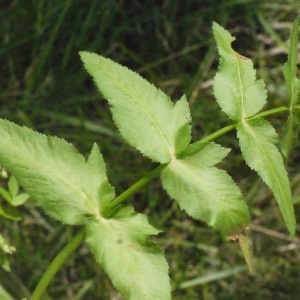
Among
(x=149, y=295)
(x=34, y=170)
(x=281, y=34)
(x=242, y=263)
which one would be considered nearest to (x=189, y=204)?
(x=149, y=295)

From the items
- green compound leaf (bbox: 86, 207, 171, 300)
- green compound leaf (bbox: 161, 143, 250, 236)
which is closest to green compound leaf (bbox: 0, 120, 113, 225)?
green compound leaf (bbox: 86, 207, 171, 300)

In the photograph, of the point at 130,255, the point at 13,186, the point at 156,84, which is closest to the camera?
the point at 130,255

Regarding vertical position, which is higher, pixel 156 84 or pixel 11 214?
pixel 11 214

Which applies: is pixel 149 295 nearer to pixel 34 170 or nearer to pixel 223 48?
pixel 34 170

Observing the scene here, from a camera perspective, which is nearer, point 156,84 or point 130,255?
point 130,255

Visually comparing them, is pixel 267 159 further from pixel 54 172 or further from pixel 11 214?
pixel 11 214

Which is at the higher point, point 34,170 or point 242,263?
point 34,170

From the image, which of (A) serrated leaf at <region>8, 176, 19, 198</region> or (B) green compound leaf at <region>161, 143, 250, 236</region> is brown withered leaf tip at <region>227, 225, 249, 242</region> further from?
(A) serrated leaf at <region>8, 176, 19, 198</region>

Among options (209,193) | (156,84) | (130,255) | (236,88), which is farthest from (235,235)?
(156,84)
